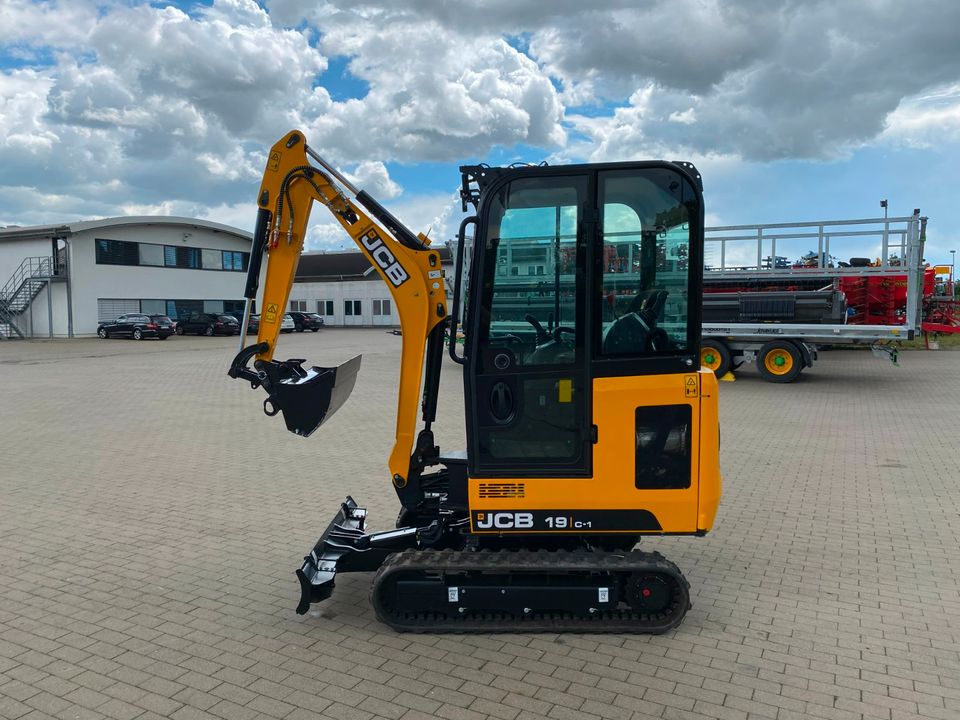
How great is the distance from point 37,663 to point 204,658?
35.0 inches

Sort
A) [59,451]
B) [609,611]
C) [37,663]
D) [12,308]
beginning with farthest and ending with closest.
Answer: [12,308] → [59,451] → [609,611] → [37,663]

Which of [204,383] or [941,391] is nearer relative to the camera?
[941,391]

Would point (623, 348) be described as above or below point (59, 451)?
above

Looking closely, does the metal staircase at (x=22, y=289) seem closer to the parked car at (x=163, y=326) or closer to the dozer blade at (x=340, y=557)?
the parked car at (x=163, y=326)

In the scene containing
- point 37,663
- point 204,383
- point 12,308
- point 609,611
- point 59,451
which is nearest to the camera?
point 37,663

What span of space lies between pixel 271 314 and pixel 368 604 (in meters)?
2.00

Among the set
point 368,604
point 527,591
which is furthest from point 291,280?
point 527,591

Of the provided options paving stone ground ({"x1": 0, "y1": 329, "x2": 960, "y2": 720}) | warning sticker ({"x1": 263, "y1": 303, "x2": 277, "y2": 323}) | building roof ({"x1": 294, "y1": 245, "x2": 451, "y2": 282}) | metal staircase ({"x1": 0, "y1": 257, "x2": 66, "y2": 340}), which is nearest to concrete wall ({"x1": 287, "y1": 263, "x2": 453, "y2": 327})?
building roof ({"x1": 294, "y1": 245, "x2": 451, "y2": 282})

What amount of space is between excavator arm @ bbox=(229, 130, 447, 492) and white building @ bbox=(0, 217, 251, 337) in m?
36.2

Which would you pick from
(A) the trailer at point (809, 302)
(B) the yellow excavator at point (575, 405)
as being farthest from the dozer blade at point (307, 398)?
(A) the trailer at point (809, 302)

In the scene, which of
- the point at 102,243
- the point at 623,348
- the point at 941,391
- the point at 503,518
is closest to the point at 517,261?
the point at 623,348

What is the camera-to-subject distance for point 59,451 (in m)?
9.70

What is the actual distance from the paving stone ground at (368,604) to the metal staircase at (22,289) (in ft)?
101

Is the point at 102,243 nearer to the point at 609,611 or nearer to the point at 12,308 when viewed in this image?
the point at 12,308
